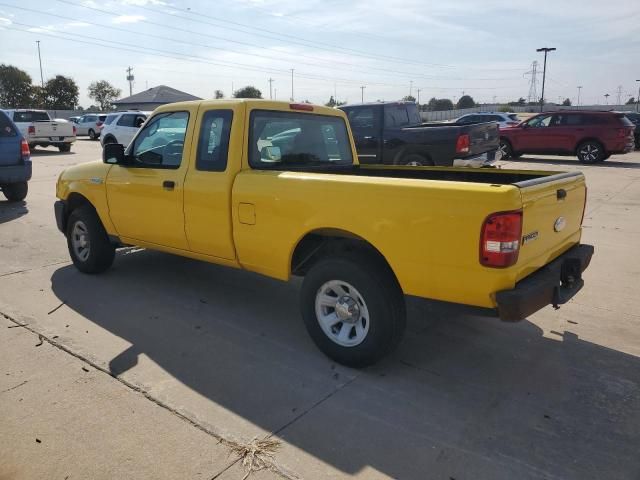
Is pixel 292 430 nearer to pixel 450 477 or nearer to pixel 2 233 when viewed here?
pixel 450 477

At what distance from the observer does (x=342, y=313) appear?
11.8 ft

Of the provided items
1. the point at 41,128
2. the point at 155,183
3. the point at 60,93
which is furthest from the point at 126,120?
the point at 60,93

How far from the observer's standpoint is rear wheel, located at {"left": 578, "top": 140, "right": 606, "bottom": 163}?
56.4 ft

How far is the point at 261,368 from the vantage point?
143 inches

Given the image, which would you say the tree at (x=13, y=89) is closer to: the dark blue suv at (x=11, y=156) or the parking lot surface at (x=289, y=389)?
the dark blue suv at (x=11, y=156)

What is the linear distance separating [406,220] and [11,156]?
9.23 metres

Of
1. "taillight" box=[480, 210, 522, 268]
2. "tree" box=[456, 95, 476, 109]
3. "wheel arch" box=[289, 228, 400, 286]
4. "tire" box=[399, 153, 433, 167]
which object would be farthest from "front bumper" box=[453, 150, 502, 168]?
"tree" box=[456, 95, 476, 109]

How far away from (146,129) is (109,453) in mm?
3185

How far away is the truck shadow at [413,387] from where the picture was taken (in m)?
2.69

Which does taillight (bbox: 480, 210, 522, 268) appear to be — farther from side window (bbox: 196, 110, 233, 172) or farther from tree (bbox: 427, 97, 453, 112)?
tree (bbox: 427, 97, 453, 112)

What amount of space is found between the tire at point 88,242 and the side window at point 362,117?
270 inches

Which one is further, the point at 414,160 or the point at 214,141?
the point at 414,160

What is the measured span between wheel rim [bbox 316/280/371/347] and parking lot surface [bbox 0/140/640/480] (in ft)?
0.79

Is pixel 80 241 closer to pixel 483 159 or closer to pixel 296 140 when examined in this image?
pixel 296 140
